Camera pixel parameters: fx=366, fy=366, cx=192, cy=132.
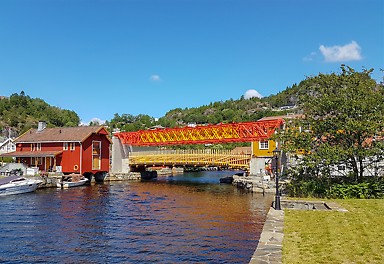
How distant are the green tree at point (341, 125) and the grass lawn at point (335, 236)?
21.3 feet

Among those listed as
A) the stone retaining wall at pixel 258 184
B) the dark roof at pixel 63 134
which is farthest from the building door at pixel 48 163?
the stone retaining wall at pixel 258 184

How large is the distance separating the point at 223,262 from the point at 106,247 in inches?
231

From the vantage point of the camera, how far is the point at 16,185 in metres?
36.7

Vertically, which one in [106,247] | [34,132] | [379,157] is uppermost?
[34,132]

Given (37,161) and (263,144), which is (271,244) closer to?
(263,144)

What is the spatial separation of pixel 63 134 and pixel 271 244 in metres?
48.0

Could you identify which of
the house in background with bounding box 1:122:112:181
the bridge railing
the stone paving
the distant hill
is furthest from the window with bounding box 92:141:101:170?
the distant hill

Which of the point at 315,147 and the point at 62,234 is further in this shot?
the point at 315,147

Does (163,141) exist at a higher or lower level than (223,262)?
higher

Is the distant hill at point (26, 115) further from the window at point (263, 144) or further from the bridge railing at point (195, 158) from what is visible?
the window at point (263, 144)

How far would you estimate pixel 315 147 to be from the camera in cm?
2453

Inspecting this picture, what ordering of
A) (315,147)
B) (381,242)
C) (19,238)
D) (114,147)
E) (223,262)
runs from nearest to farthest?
1. (381,242)
2. (223,262)
3. (19,238)
4. (315,147)
5. (114,147)

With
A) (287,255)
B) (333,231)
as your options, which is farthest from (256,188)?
(287,255)

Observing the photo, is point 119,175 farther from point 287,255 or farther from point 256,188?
point 287,255
